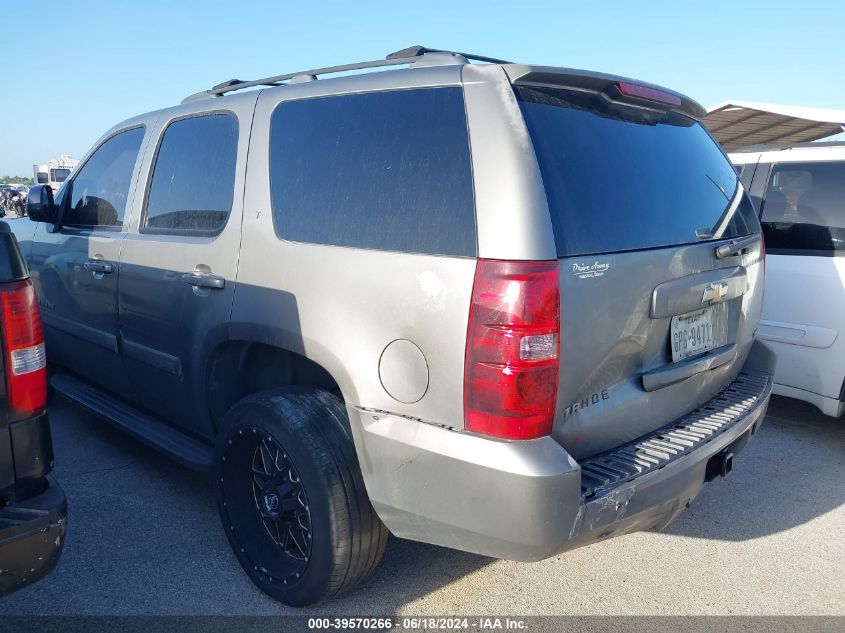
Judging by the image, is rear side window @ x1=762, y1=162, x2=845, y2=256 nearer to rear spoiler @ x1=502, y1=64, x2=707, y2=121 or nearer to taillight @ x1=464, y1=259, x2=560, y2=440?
rear spoiler @ x1=502, y1=64, x2=707, y2=121

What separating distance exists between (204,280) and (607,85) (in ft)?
5.95

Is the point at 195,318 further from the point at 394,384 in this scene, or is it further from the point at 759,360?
the point at 759,360

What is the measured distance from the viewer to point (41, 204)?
13.4ft

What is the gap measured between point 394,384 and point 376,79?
3.80 ft

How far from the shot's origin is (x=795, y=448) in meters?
4.38

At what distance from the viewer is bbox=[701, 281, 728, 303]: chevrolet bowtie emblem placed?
2586mm

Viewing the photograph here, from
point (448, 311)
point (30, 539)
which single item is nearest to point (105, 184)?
point (30, 539)

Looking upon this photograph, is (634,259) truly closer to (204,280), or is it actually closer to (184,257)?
(204,280)

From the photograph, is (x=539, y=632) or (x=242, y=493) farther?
(x=242, y=493)

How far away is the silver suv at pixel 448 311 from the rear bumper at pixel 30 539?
2.48ft

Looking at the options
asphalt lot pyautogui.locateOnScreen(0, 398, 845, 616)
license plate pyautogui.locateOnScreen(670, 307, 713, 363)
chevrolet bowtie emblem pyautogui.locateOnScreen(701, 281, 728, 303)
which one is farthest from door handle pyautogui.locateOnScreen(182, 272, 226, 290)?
chevrolet bowtie emblem pyautogui.locateOnScreen(701, 281, 728, 303)

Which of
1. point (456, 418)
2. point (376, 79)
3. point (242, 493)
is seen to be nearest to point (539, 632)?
point (456, 418)

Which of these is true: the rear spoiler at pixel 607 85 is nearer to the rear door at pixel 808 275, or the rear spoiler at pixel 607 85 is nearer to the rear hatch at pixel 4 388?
the rear hatch at pixel 4 388

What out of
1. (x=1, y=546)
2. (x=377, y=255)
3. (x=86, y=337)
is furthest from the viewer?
(x=86, y=337)
